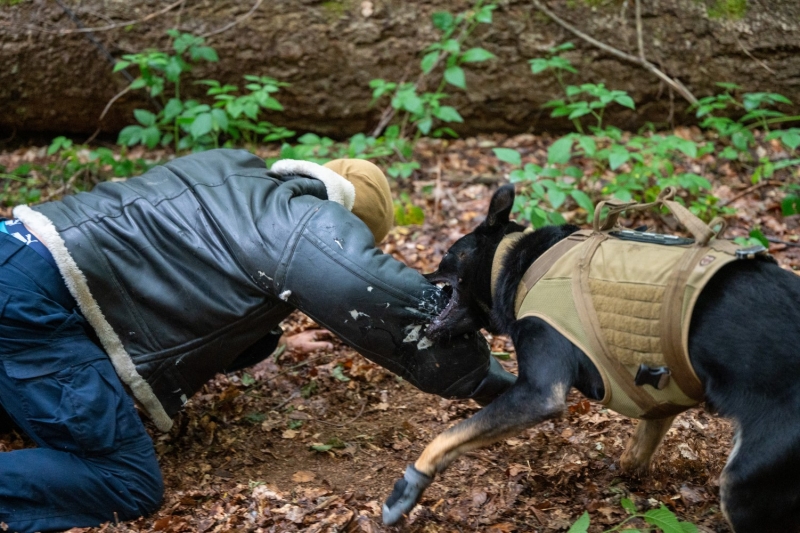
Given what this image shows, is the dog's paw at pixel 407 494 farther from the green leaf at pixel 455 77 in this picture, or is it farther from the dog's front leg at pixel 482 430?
the green leaf at pixel 455 77

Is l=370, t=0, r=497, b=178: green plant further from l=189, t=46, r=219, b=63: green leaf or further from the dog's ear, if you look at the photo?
the dog's ear

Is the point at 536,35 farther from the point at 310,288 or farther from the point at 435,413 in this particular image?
the point at 310,288

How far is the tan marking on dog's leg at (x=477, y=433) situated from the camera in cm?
298

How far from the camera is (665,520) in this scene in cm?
279

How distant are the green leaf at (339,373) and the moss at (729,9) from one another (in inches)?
203

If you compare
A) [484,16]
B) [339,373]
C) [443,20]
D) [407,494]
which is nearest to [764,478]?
[407,494]

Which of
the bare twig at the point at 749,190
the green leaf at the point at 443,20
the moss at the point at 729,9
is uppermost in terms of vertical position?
the green leaf at the point at 443,20

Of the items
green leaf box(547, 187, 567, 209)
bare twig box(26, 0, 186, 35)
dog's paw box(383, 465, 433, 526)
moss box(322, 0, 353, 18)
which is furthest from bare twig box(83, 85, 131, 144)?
dog's paw box(383, 465, 433, 526)

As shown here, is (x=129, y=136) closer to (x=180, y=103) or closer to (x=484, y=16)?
(x=180, y=103)

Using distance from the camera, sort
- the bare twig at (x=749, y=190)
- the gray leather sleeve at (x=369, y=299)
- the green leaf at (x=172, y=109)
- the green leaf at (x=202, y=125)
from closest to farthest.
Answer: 1. the gray leather sleeve at (x=369, y=299)
2. the green leaf at (x=202, y=125)
3. the bare twig at (x=749, y=190)
4. the green leaf at (x=172, y=109)

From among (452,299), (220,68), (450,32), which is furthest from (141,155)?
(452,299)

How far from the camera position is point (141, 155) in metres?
7.65

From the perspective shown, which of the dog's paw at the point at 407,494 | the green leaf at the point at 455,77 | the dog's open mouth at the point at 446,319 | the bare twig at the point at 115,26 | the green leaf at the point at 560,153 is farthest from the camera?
the bare twig at the point at 115,26

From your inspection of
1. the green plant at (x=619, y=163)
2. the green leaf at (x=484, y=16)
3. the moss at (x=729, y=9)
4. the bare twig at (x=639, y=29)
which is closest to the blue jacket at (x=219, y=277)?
the green plant at (x=619, y=163)
